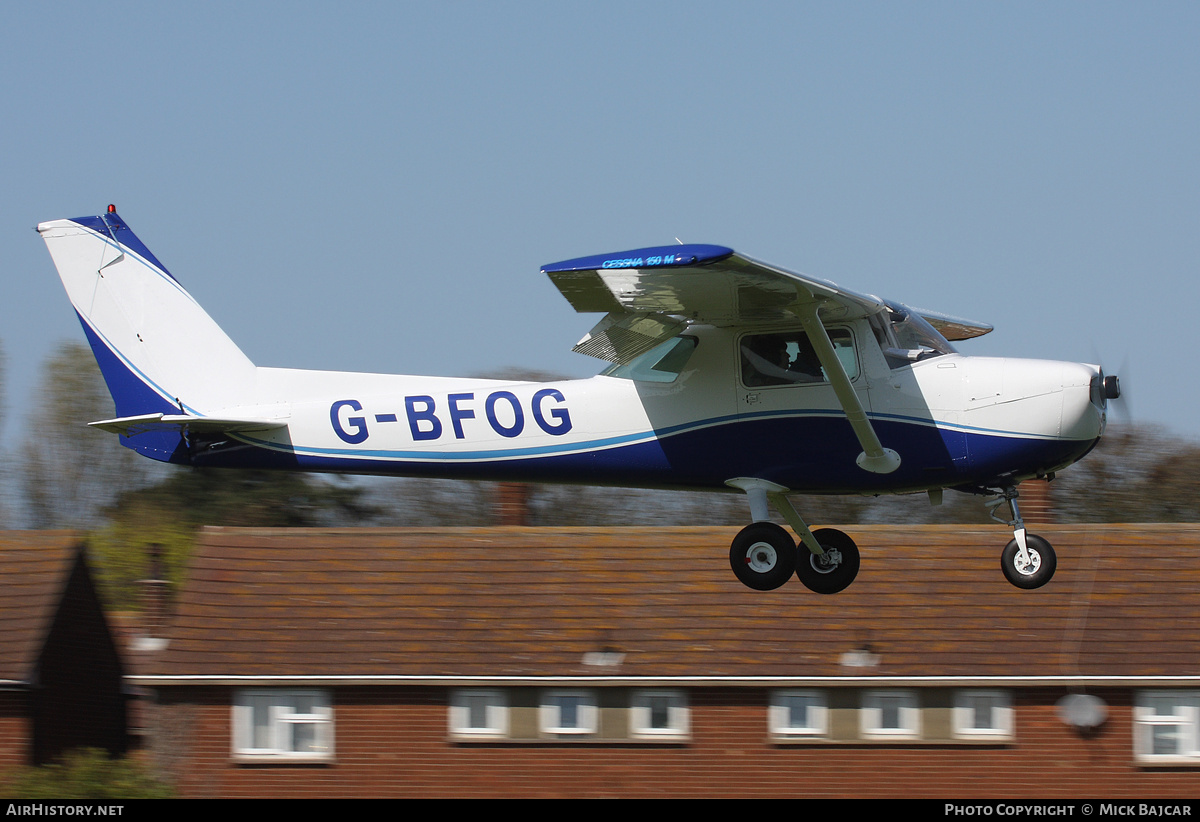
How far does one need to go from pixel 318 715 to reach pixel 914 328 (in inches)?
567

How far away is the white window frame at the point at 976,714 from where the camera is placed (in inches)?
832

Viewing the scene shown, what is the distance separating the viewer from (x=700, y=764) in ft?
69.7

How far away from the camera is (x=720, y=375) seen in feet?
36.0

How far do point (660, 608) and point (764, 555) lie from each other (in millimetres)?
11702

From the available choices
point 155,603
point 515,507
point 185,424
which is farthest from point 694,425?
point 155,603

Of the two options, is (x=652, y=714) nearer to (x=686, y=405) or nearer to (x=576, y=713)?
(x=576, y=713)

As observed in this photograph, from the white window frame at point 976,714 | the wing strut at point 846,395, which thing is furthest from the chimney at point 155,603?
the wing strut at point 846,395

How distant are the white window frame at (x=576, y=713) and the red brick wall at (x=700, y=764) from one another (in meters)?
0.26

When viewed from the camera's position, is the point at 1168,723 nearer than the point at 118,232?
No
